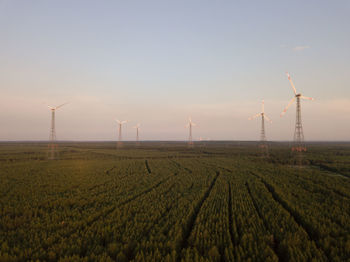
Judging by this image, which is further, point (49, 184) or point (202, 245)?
point (49, 184)

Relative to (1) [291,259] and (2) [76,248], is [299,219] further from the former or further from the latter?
(2) [76,248]

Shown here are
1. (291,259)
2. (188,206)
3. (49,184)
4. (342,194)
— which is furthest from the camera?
(49,184)

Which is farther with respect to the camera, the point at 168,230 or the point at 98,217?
the point at 98,217

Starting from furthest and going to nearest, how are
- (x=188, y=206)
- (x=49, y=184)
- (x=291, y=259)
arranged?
1. (x=49, y=184)
2. (x=188, y=206)
3. (x=291, y=259)

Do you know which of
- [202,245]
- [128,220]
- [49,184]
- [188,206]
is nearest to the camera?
[202,245]

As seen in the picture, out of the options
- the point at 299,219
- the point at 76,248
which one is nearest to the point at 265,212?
the point at 299,219

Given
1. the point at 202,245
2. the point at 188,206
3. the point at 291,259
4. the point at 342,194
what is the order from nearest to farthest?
the point at 291,259 < the point at 202,245 < the point at 188,206 < the point at 342,194

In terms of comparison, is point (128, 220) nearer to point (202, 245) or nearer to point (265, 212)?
point (202, 245)

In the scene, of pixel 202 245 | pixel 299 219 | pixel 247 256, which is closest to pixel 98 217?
pixel 202 245

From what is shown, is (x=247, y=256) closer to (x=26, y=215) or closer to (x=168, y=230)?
(x=168, y=230)
